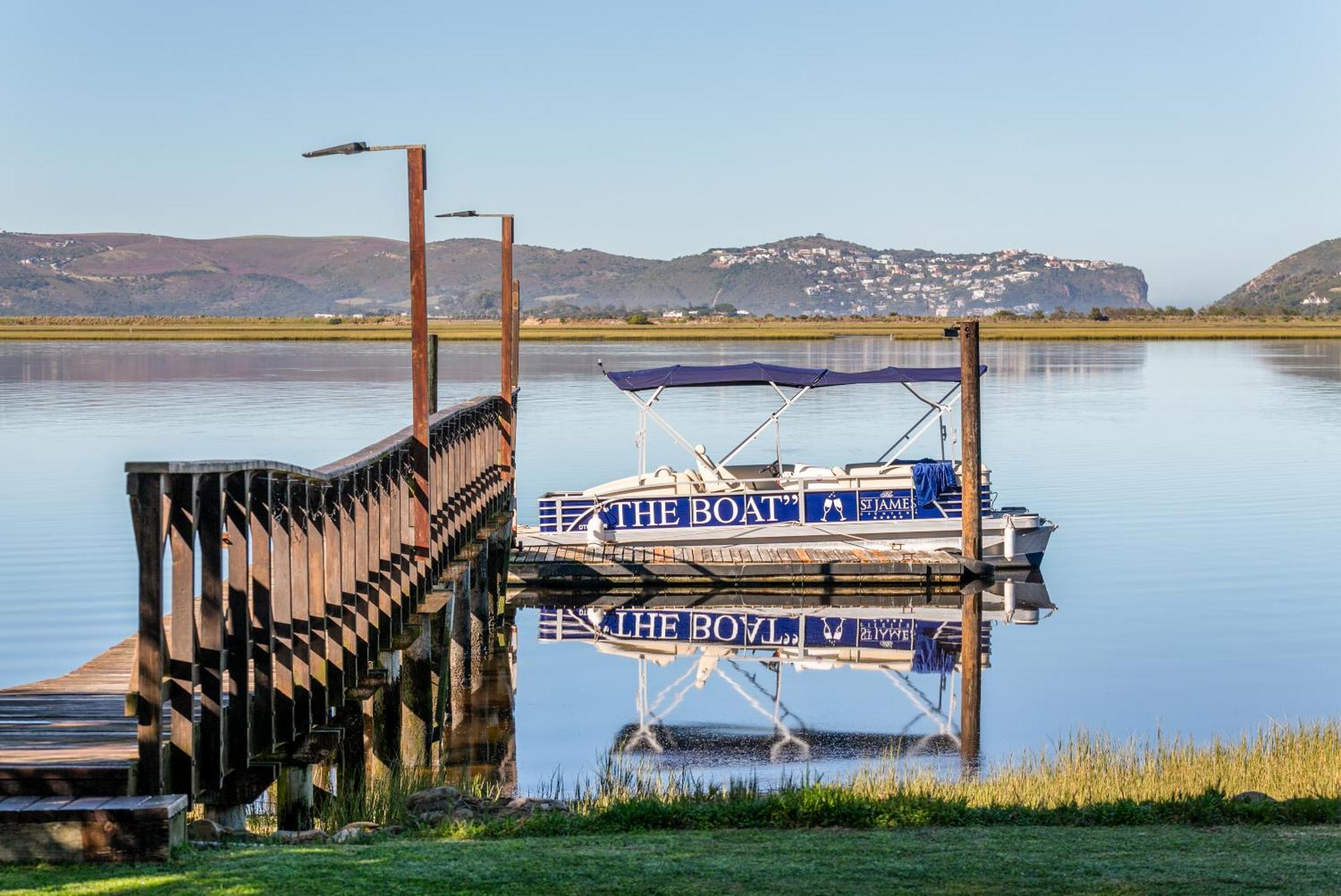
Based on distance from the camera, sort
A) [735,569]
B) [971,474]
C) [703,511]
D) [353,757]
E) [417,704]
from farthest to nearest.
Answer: [703,511] < [735,569] < [971,474] < [417,704] < [353,757]

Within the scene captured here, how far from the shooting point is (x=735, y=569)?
2600 centimetres

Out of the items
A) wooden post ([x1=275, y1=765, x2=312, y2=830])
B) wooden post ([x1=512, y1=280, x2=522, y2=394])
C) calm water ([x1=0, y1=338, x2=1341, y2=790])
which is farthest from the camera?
wooden post ([x1=512, y1=280, x2=522, y2=394])

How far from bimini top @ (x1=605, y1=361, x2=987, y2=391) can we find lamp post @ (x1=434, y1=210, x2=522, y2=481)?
1.88m

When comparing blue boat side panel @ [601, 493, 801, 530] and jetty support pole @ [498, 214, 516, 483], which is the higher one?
jetty support pole @ [498, 214, 516, 483]

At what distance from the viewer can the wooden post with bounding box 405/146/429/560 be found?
48.7ft

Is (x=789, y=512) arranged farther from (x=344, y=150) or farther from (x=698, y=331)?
(x=698, y=331)

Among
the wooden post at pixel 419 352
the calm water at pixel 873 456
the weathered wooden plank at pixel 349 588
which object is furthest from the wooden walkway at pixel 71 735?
the calm water at pixel 873 456

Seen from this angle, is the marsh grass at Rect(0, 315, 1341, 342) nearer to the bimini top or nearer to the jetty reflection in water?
the bimini top

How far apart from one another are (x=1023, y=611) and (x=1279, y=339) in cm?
13440

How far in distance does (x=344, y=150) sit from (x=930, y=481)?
610 inches

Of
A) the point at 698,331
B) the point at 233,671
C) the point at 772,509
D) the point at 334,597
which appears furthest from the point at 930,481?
the point at 698,331

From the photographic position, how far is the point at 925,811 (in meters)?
9.43

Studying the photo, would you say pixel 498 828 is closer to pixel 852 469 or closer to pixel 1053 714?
pixel 1053 714

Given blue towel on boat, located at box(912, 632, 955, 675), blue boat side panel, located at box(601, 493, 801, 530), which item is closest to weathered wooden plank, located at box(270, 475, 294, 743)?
blue towel on boat, located at box(912, 632, 955, 675)
